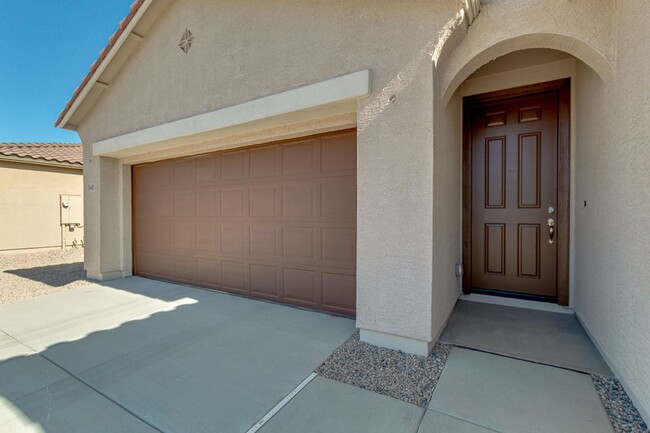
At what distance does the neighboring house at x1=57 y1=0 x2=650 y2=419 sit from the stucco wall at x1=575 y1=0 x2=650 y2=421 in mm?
22

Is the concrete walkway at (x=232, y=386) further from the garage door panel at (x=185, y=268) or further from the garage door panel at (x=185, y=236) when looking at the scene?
the garage door panel at (x=185, y=236)

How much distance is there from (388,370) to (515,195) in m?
3.24

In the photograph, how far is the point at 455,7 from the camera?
2.69 metres

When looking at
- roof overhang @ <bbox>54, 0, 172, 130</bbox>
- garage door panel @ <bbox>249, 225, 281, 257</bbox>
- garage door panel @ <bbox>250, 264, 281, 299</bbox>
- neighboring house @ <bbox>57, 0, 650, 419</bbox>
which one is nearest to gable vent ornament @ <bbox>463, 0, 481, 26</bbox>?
neighboring house @ <bbox>57, 0, 650, 419</bbox>

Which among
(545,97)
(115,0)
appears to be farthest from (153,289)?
(545,97)

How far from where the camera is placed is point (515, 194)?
4281 millimetres

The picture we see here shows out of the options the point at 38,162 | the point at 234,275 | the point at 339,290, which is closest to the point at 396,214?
the point at 339,290

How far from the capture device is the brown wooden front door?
4.07m

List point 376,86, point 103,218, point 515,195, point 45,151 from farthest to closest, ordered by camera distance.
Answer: point 45,151 < point 103,218 < point 515,195 < point 376,86

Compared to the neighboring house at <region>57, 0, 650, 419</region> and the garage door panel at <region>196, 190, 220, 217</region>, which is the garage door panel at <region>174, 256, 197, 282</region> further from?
the garage door panel at <region>196, 190, 220, 217</region>

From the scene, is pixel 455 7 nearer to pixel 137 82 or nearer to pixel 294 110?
pixel 294 110

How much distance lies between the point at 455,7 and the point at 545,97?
2355 millimetres

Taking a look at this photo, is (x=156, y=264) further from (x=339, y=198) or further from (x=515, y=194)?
(x=515, y=194)

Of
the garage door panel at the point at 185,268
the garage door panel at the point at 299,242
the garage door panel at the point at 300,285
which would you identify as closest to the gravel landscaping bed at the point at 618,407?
the garage door panel at the point at 300,285
